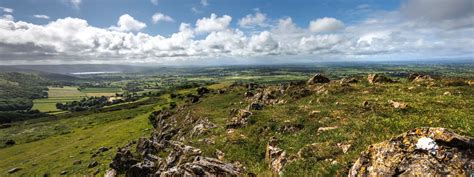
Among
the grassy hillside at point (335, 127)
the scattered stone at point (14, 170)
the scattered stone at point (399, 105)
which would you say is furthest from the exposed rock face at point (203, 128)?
the scattered stone at point (14, 170)

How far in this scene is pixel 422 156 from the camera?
11641 mm

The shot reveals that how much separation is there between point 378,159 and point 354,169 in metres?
1.33

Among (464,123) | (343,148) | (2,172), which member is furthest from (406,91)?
(2,172)

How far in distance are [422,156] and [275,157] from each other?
456 inches

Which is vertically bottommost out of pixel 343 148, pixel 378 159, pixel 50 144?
pixel 50 144

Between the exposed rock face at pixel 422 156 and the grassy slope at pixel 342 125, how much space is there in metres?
2.64

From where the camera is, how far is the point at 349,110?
31.3 meters

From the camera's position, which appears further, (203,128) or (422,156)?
(203,128)

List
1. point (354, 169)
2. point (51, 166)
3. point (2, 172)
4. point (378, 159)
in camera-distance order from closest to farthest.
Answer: point (378, 159) → point (354, 169) → point (51, 166) → point (2, 172)

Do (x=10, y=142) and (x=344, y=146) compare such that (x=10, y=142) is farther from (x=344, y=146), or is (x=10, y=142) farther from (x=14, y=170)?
(x=344, y=146)

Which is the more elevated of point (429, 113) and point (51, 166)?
point (429, 113)

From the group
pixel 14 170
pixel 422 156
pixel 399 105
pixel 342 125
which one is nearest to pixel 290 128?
pixel 342 125

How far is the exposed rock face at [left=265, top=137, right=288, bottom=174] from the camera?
65.9 feet

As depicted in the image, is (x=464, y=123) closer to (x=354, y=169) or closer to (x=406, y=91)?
(x=354, y=169)
